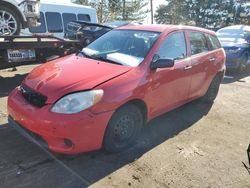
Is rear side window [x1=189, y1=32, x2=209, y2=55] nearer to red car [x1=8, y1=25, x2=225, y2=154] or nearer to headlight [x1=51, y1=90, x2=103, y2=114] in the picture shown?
red car [x1=8, y1=25, x2=225, y2=154]

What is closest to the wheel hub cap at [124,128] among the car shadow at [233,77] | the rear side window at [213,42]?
the rear side window at [213,42]

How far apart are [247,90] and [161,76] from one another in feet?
14.5

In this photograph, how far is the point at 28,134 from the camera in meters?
3.70

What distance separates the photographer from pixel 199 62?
5.32m

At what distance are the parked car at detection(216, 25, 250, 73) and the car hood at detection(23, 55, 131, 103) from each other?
22.4 feet

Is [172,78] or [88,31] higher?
[88,31]

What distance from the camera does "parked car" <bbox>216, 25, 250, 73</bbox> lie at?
10.0 m

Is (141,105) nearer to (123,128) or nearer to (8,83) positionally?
(123,128)

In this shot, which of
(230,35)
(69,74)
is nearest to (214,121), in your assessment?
(69,74)

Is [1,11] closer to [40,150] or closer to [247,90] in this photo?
[40,150]

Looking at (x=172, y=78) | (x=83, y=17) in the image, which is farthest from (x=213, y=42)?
(x=83, y=17)

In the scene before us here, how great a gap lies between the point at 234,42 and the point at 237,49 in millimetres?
757

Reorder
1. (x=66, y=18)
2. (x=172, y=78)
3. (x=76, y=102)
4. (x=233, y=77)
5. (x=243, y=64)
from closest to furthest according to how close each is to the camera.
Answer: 1. (x=76, y=102)
2. (x=172, y=78)
3. (x=233, y=77)
4. (x=243, y=64)
5. (x=66, y=18)

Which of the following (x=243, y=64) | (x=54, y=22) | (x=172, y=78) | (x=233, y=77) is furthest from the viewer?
(x=54, y=22)
